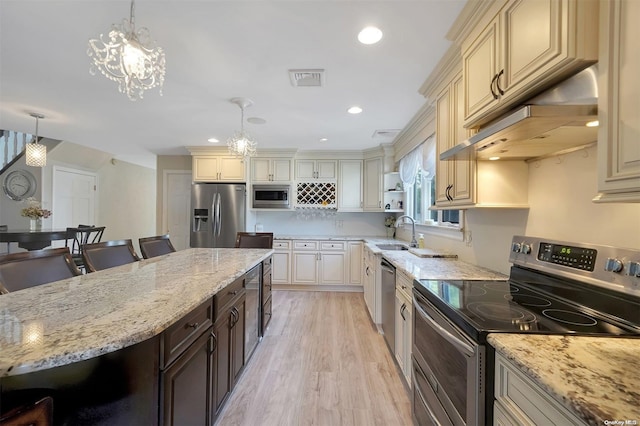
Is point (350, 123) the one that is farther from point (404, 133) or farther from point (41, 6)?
point (41, 6)

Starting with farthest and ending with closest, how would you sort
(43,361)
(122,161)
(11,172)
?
(122,161), (11,172), (43,361)

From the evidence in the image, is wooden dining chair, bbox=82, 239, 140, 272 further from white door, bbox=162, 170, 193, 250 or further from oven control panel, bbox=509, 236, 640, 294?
white door, bbox=162, 170, 193, 250

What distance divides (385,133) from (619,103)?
3.03m

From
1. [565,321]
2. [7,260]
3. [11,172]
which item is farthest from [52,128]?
[565,321]

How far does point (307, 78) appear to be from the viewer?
7.26ft

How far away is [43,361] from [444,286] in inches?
63.4

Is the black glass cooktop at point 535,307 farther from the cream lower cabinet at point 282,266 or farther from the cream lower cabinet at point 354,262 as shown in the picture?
the cream lower cabinet at point 282,266

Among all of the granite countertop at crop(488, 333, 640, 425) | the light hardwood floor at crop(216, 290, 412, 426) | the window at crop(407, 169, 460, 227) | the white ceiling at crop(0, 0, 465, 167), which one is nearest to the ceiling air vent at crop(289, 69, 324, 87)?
the white ceiling at crop(0, 0, 465, 167)

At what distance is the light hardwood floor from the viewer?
1705 millimetres

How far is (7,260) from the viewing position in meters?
1.36

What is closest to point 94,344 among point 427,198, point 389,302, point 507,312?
point 507,312

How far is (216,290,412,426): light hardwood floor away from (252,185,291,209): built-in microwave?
199cm

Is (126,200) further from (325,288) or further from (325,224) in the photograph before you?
(325,288)

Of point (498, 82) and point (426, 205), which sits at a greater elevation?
point (498, 82)
